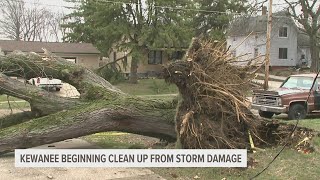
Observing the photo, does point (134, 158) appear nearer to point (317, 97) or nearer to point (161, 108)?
point (161, 108)

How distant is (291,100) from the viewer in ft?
46.7

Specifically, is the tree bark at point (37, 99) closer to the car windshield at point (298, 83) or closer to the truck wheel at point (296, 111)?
the truck wheel at point (296, 111)

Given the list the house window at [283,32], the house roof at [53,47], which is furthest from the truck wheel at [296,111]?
the house window at [283,32]

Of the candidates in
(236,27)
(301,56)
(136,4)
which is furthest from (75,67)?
(301,56)

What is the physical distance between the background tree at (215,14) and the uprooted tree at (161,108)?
29.6 m

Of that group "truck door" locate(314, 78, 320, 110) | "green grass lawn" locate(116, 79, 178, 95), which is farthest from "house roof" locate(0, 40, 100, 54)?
"truck door" locate(314, 78, 320, 110)

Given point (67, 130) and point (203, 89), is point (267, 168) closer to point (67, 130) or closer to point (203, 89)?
point (203, 89)

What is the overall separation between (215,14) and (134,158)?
34407 mm

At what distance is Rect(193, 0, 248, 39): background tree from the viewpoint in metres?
39.0

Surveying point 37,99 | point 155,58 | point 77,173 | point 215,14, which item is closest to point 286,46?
point 215,14

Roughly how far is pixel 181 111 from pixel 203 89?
0.62 metres

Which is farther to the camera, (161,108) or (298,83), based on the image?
(298,83)

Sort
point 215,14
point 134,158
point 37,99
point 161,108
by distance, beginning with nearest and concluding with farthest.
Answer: point 134,158 → point 161,108 → point 37,99 → point 215,14

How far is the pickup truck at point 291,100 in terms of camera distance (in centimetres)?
1423
